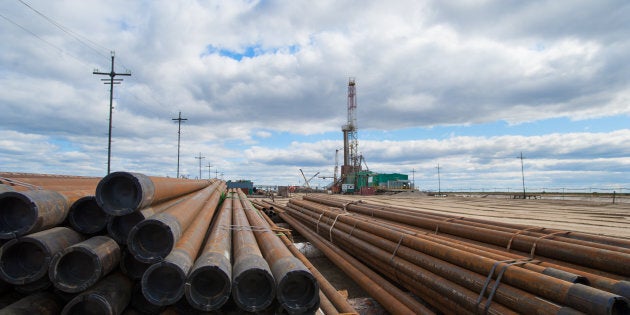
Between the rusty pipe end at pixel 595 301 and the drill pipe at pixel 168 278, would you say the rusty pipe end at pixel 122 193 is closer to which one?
the drill pipe at pixel 168 278

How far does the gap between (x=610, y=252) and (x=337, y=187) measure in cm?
6302

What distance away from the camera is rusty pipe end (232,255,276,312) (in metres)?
3.07

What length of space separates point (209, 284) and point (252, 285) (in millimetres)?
373

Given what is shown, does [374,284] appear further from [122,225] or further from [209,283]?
[122,225]

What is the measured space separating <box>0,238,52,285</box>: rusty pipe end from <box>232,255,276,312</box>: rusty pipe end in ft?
5.06

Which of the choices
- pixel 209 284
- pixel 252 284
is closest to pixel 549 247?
pixel 252 284

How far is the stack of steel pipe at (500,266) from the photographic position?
3.20m

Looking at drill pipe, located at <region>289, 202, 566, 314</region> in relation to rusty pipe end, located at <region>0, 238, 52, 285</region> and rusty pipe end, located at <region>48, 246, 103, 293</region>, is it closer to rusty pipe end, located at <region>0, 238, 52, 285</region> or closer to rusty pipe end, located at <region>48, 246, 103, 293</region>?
rusty pipe end, located at <region>48, 246, 103, 293</region>

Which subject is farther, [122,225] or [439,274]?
[439,274]

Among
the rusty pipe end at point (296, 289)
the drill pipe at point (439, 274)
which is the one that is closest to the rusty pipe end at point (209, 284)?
the rusty pipe end at point (296, 289)

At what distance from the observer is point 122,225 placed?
3.50 m

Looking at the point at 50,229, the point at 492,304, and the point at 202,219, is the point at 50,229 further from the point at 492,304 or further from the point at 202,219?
the point at 492,304

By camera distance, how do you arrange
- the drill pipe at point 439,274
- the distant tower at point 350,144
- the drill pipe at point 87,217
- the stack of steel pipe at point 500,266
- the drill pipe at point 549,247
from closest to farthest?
the stack of steel pipe at point 500,266 → the drill pipe at point 439,274 → the drill pipe at point 87,217 → the drill pipe at point 549,247 → the distant tower at point 350,144

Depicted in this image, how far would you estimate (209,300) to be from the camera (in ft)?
10.1
